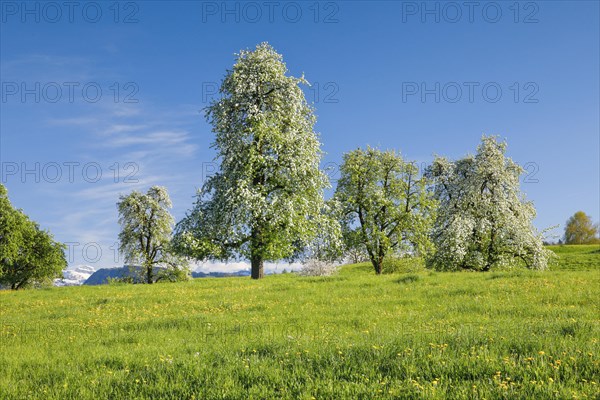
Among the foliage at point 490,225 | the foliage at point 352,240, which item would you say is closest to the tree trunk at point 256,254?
the foliage at point 352,240

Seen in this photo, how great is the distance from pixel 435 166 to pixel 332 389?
51.2 metres

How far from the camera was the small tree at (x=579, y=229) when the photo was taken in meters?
136

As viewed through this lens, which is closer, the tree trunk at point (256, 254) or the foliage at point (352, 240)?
the tree trunk at point (256, 254)

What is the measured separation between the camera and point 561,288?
764 inches

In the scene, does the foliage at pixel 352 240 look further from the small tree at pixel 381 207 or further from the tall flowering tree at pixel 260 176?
the tall flowering tree at pixel 260 176

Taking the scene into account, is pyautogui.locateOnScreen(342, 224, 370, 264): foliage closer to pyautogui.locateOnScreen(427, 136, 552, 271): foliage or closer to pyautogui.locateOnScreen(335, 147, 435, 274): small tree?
pyautogui.locateOnScreen(335, 147, 435, 274): small tree

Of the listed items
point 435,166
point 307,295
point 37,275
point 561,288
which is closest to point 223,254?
point 307,295

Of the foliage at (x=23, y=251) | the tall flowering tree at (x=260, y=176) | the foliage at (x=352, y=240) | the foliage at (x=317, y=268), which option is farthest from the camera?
the foliage at (x=23, y=251)

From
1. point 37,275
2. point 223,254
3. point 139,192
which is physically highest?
point 139,192

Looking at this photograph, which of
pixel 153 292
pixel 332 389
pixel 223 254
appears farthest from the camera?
pixel 223 254

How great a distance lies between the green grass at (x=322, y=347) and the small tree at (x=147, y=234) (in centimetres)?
4032

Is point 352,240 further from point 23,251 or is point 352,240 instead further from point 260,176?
point 23,251

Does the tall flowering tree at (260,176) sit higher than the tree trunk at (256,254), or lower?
higher

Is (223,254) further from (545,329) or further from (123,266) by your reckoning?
(123,266)
